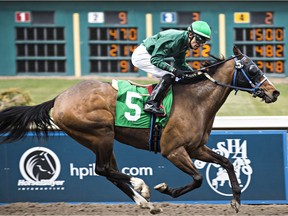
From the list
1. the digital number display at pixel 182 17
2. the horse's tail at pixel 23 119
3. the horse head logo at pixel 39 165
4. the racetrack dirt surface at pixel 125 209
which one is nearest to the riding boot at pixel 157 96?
the horse's tail at pixel 23 119

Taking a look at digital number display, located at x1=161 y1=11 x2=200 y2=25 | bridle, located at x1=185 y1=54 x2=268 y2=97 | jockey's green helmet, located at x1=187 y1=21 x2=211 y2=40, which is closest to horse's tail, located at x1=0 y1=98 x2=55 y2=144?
bridle, located at x1=185 y1=54 x2=268 y2=97

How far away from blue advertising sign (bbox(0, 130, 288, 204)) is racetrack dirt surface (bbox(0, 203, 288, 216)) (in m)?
0.10

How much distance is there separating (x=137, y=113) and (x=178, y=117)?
37cm

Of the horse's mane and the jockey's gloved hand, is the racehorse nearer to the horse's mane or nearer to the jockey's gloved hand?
the horse's mane

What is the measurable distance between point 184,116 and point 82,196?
1.72 metres

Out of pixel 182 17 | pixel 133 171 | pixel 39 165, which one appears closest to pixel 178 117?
pixel 133 171

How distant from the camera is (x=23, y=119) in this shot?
7445 millimetres

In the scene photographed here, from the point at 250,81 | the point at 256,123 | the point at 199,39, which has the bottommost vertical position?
the point at 256,123

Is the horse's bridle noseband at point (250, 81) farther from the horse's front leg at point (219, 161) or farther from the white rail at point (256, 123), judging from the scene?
the white rail at point (256, 123)

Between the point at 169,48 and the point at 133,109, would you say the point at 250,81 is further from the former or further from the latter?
the point at 133,109

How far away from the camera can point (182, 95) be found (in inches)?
283

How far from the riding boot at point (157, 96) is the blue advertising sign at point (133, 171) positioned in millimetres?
1232

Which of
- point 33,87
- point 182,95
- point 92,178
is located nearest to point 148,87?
point 182,95

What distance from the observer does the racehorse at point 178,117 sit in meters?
7.09
